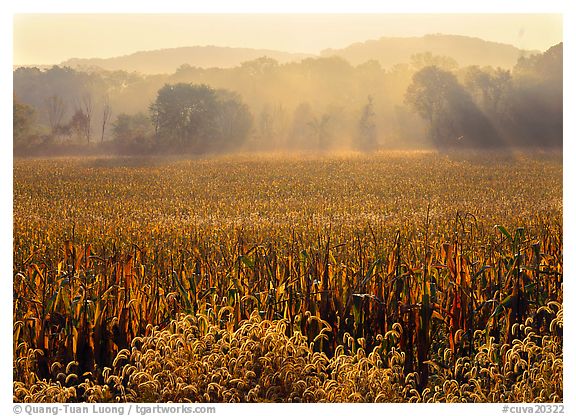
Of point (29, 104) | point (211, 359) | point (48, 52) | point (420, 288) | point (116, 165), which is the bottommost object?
point (211, 359)

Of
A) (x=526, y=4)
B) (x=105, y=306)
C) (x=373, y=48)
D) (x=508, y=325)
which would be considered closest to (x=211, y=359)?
(x=105, y=306)

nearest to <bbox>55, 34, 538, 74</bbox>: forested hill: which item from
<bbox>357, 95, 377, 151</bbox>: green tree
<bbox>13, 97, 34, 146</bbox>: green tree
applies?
<bbox>357, 95, 377, 151</bbox>: green tree

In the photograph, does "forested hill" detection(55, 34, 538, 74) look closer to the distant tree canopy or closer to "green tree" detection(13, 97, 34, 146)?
the distant tree canopy

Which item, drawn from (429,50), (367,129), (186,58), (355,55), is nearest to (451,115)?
(429,50)

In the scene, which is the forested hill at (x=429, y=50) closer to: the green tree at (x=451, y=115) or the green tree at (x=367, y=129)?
the green tree at (x=451, y=115)

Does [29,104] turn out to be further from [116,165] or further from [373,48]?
[373,48]

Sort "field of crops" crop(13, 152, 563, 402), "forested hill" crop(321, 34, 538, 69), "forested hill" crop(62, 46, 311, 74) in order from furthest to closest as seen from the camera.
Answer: "forested hill" crop(62, 46, 311, 74) < "forested hill" crop(321, 34, 538, 69) < "field of crops" crop(13, 152, 563, 402)
